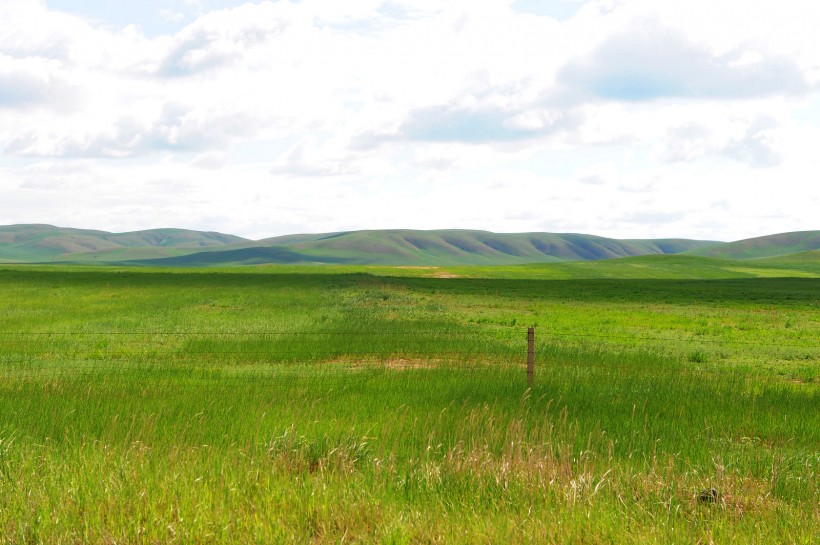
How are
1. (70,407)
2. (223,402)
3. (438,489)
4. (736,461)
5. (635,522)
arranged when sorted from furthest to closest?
(223,402) < (70,407) < (736,461) < (438,489) < (635,522)

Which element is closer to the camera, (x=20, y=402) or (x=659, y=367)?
(x=20, y=402)

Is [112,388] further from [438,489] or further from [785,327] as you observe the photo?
[785,327]

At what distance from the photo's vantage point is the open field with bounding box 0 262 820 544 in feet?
25.2

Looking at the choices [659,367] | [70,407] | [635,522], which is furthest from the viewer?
[659,367]

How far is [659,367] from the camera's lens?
21.8 metres

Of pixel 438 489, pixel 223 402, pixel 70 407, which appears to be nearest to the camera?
pixel 438 489

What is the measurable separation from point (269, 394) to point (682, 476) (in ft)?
28.3

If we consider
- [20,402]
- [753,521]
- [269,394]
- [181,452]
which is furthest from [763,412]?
[20,402]

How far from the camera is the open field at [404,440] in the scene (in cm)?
768

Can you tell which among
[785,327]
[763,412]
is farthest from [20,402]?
[785,327]

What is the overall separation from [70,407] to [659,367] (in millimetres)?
15939

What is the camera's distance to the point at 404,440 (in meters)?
11.2

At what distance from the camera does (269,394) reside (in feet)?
49.4

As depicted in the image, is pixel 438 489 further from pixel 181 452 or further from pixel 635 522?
pixel 181 452
